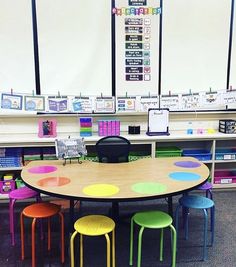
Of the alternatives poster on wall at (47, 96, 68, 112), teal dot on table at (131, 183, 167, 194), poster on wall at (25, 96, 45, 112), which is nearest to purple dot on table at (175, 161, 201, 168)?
teal dot on table at (131, 183, 167, 194)

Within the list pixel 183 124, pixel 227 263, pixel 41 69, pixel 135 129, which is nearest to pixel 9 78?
pixel 41 69

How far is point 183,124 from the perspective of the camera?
163 inches

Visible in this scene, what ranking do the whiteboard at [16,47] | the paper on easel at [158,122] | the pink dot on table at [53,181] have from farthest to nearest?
the paper on easel at [158,122], the whiteboard at [16,47], the pink dot on table at [53,181]

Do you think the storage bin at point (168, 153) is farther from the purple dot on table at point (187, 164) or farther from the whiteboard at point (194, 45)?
the purple dot on table at point (187, 164)

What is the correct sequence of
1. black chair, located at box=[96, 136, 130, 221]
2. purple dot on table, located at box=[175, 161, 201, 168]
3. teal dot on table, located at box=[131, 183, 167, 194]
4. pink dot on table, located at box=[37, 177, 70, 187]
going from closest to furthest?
teal dot on table, located at box=[131, 183, 167, 194] → pink dot on table, located at box=[37, 177, 70, 187] → purple dot on table, located at box=[175, 161, 201, 168] → black chair, located at box=[96, 136, 130, 221]

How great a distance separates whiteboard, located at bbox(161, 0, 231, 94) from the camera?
12.8 ft

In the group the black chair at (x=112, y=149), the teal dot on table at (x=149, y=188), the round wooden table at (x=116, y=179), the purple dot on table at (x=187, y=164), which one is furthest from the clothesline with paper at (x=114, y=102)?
the teal dot on table at (x=149, y=188)

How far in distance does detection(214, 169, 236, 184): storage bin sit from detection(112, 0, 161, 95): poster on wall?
1.46 meters

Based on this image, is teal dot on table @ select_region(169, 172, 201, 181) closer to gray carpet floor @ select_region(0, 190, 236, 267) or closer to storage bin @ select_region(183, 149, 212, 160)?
gray carpet floor @ select_region(0, 190, 236, 267)

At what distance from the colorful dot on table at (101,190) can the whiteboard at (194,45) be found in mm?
2258

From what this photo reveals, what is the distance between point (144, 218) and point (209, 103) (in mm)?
2492

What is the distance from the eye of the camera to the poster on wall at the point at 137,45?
150 inches

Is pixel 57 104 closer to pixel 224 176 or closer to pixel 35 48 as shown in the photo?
pixel 35 48

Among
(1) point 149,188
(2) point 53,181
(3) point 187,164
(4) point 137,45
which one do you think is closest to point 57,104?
(4) point 137,45
